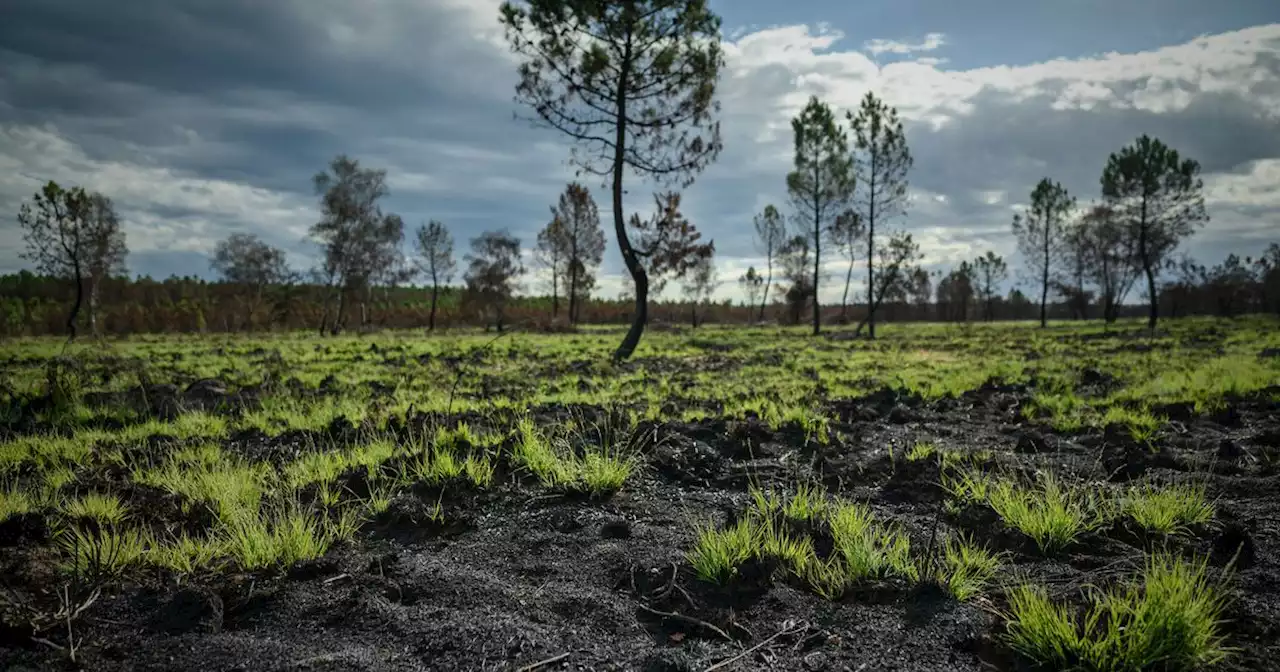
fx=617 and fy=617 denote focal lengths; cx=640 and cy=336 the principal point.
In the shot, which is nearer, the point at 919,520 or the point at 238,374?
the point at 919,520

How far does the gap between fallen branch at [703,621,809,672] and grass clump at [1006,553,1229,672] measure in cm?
71

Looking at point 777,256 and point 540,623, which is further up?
point 777,256

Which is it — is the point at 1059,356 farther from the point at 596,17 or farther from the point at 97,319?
the point at 97,319

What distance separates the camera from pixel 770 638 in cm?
225

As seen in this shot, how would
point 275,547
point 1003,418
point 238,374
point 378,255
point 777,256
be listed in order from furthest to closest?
point 777,256 < point 378,255 < point 238,374 < point 1003,418 < point 275,547

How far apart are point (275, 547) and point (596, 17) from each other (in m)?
15.1

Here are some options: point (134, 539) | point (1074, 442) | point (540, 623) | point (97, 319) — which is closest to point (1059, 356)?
point (1074, 442)

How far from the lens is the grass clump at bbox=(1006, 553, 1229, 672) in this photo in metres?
1.94

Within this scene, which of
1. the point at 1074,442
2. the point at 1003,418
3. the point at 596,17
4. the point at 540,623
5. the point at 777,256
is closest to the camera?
the point at 540,623

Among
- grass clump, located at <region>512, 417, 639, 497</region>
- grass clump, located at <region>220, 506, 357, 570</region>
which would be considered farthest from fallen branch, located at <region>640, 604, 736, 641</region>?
grass clump, located at <region>220, 506, 357, 570</region>

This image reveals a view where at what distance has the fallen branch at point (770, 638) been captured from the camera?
210cm

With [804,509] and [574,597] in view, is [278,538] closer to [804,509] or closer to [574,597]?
[574,597]

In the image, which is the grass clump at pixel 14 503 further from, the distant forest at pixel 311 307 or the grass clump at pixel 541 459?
the distant forest at pixel 311 307

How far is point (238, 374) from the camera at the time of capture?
10648mm
